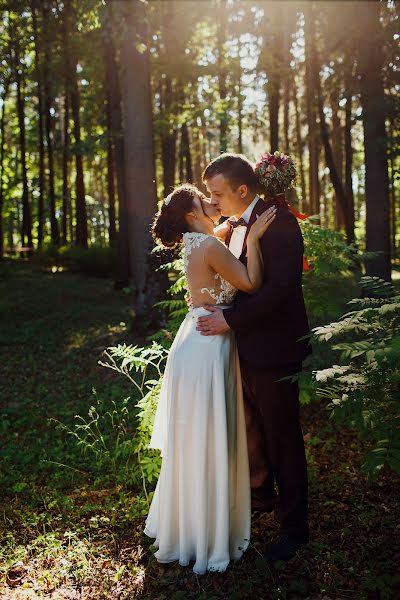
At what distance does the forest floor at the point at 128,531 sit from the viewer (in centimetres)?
385

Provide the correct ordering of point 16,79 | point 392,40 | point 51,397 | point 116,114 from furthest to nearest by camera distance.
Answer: point 16,79 < point 116,114 < point 392,40 < point 51,397

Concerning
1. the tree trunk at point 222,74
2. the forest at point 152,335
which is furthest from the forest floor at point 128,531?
the tree trunk at point 222,74

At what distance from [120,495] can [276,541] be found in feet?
5.61

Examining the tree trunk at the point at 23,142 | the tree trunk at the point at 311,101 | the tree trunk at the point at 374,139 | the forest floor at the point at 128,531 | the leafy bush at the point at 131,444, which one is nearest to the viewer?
the forest floor at the point at 128,531

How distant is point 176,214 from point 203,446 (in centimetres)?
159

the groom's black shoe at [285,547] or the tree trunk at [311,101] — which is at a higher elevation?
the tree trunk at [311,101]

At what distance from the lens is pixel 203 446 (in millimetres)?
4020

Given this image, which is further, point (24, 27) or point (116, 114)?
point (24, 27)

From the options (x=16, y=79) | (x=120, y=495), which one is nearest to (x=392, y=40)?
(x=120, y=495)

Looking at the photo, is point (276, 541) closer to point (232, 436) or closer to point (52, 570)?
point (232, 436)

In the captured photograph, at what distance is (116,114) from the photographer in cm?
1590

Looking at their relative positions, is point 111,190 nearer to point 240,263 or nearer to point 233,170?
point 233,170

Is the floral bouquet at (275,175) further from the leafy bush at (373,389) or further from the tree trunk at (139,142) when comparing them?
the tree trunk at (139,142)

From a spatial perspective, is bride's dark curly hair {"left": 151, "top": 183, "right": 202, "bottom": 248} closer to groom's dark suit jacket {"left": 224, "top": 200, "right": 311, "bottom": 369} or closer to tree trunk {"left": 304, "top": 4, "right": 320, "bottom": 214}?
groom's dark suit jacket {"left": 224, "top": 200, "right": 311, "bottom": 369}
